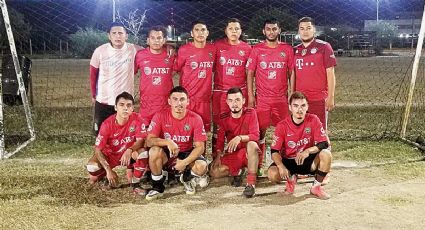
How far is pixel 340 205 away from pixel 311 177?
A: 0.98 m

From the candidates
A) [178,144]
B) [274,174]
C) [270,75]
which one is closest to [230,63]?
[270,75]

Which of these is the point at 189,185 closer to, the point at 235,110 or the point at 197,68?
the point at 235,110

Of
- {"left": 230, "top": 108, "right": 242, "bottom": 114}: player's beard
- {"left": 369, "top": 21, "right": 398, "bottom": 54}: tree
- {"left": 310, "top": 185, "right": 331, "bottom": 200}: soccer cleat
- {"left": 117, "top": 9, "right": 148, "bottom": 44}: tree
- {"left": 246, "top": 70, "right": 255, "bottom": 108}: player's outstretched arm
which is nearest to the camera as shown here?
{"left": 310, "top": 185, "right": 331, "bottom": 200}: soccer cleat

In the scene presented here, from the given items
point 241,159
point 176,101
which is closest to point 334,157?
point 241,159

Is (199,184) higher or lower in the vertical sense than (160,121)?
lower

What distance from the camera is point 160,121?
16.6 feet

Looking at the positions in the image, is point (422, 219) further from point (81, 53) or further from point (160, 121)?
point (81, 53)

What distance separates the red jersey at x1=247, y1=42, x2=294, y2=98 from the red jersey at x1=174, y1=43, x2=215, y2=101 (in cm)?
49

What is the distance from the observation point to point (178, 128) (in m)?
5.04

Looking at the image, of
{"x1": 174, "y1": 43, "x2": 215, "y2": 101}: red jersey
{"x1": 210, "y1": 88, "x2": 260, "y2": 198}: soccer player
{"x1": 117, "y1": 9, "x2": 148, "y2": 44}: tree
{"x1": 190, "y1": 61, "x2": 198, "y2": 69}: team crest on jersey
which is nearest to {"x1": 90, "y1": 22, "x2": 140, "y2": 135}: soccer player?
{"x1": 174, "y1": 43, "x2": 215, "y2": 101}: red jersey

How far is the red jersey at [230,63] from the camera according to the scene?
18.7ft

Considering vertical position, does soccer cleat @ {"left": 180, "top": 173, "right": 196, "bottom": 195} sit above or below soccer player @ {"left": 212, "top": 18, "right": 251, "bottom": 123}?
below

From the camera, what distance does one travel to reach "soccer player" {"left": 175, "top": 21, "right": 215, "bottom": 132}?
5621mm

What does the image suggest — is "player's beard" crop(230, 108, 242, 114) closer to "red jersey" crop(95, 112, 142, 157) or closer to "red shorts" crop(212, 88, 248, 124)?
"red shorts" crop(212, 88, 248, 124)
